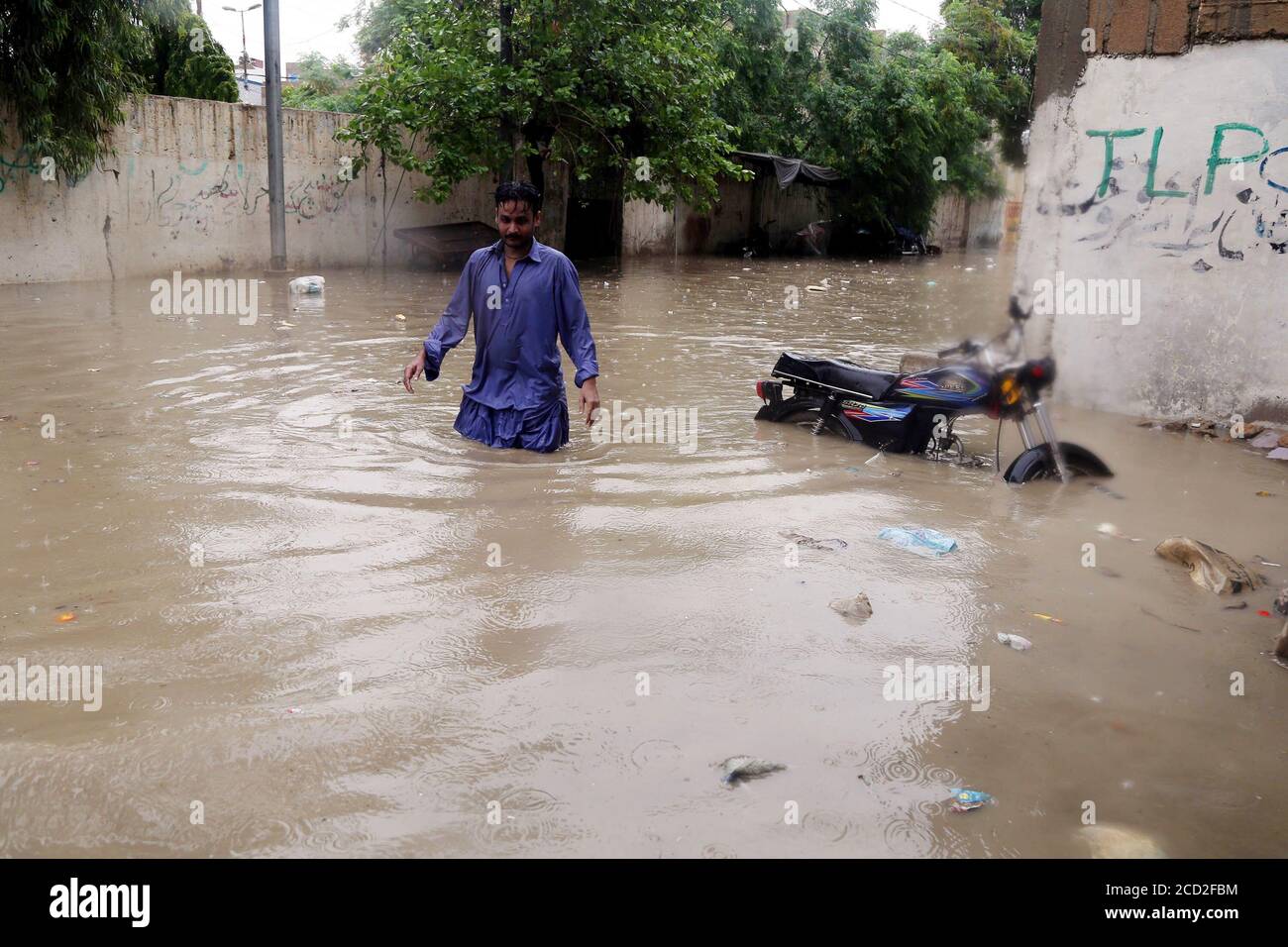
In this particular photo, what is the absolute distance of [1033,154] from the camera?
7410mm

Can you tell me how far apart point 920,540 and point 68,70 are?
1196 cm

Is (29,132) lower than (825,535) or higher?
higher

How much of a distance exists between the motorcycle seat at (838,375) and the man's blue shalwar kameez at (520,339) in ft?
4.91

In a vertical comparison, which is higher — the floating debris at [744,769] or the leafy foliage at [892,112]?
the leafy foliage at [892,112]

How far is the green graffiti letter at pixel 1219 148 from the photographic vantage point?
6.55 meters

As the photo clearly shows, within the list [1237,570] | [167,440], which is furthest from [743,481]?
[167,440]

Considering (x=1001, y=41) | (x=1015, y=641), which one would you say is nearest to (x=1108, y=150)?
(x=1015, y=641)

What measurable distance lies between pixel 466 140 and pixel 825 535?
488 inches

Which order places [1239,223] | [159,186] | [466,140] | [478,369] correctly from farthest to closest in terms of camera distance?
[466,140]
[159,186]
[1239,223]
[478,369]

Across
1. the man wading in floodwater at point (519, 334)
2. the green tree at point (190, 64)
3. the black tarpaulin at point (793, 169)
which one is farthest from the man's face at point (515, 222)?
the black tarpaulin at point (793, 169)

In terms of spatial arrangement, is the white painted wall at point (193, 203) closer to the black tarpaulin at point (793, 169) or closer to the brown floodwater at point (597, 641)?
the brown floodwater at point (597, 641)

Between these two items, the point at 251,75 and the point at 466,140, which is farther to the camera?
the point at 251,75
